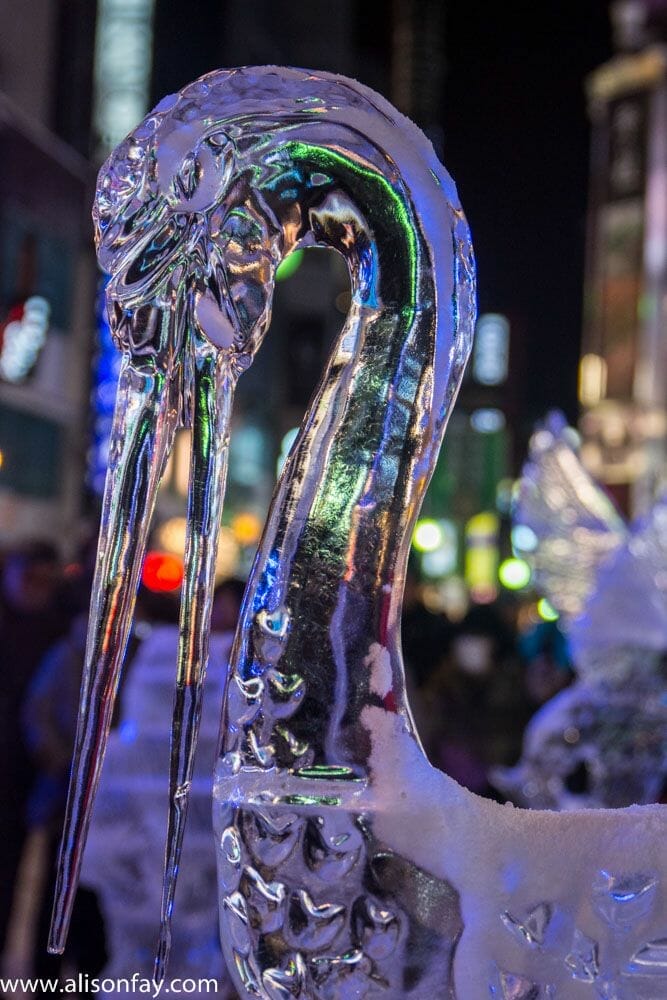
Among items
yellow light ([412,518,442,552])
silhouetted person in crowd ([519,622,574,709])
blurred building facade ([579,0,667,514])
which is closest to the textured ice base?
silhouetted person in crowd ([519,622,574,709])

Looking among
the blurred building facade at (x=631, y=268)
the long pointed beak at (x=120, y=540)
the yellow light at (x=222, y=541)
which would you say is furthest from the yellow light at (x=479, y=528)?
the long pointed beak at (x=120, y=540)

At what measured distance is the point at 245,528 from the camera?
24422 millimetres

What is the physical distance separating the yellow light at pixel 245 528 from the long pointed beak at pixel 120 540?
21.9m

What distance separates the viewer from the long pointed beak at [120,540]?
97 cm

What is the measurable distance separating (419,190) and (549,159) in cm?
3411

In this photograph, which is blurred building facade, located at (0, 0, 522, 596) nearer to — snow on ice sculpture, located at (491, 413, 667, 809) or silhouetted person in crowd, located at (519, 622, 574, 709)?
silhouetted person in crowd, located at (519, 622, 574, 709)

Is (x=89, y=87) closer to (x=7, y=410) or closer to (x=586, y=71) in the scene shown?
(x=7, y=410)

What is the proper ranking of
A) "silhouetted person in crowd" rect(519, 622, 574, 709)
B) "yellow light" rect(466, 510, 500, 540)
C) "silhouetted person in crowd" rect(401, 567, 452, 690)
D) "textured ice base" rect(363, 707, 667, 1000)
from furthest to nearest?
1. "yellow light" rect(466, 510, 500, 540)
2. "silhouetted person in crowd" rect(519, 622, 574, 709)
3. "silhouetted person in crowd" rect(401, 567, 452, 690)
4. "textured ice base" rect(363, 707, 667, 1000)

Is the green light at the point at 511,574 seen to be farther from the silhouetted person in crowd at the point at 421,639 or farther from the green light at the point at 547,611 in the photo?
the silhouetted person in crowd at the point at 421,639

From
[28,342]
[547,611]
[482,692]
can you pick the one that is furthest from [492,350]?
[547,611]

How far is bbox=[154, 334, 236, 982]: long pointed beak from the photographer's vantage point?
3.26 feet

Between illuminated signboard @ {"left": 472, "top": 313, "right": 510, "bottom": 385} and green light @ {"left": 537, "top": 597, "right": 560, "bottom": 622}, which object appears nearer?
green light @ {"left": 537, "top": 597, "right": 560, "bottom": 622}

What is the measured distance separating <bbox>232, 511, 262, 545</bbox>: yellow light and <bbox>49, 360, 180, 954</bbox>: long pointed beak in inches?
864

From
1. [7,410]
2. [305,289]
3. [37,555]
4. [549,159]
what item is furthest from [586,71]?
[37,555]
